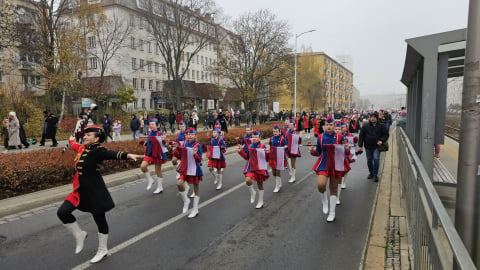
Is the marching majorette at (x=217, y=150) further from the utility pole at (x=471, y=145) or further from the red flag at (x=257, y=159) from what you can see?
the utility pole at (x=471, y=145)

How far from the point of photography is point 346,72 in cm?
13012

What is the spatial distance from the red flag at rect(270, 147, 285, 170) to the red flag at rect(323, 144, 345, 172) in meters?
2.14

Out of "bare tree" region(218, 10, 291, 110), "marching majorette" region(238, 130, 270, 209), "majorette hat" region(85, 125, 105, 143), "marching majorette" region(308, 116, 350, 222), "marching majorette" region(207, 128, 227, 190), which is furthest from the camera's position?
"bare tree" region(218, 10, 291, 110)

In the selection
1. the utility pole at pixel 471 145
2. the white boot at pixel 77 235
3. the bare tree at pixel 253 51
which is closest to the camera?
the utility pole at pixel 471 145

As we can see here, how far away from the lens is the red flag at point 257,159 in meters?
7.32

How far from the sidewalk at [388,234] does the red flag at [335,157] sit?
1152 mm

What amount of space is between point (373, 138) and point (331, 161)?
4.06 metres

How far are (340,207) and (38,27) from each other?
2817 centimetres

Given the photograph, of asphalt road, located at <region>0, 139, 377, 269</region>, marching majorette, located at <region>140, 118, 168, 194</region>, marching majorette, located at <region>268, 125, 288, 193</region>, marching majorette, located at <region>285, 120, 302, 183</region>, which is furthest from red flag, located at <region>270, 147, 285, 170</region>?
marching majorette, located at <region>140, 118, 168, 194</region>

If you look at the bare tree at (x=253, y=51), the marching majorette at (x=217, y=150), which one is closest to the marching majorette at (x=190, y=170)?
the marching majorette at (x=217, y=150)

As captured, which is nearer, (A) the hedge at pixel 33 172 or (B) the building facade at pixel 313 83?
(A) the hedge at pixel 33 172

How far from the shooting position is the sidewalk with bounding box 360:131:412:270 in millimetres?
4516

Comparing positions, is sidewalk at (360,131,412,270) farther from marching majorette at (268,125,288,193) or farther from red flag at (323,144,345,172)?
marching majorette at (268,125,288,193)

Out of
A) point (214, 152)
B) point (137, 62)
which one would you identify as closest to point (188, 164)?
point (214, 152)
